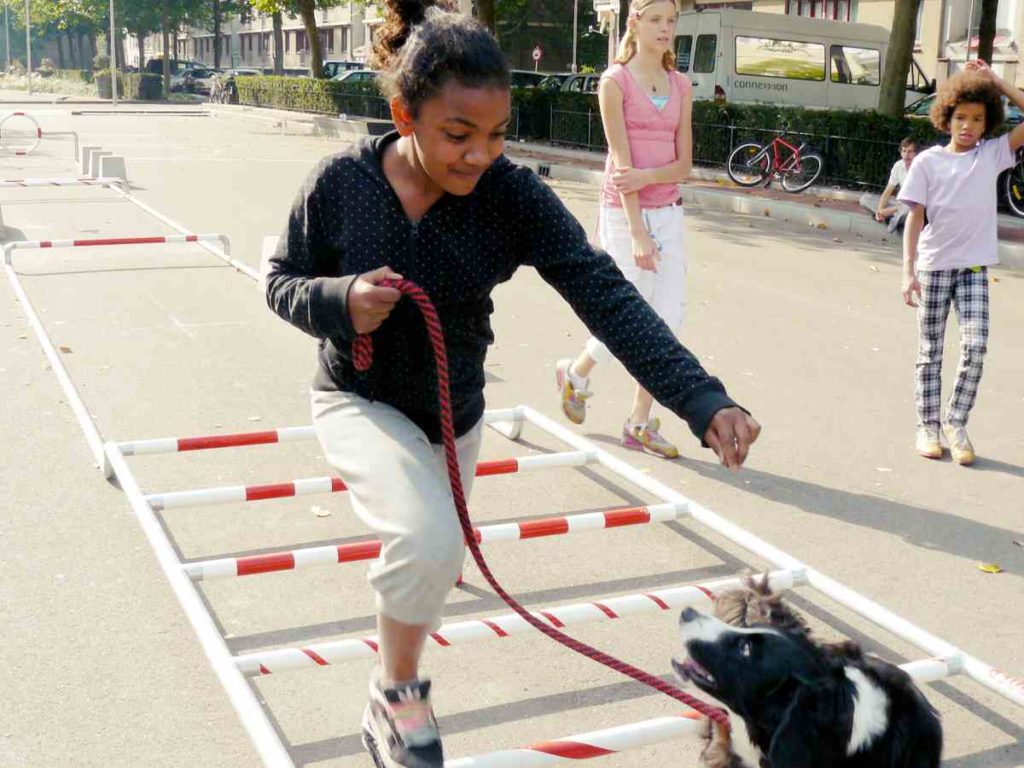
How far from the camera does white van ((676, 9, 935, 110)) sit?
2612 cm

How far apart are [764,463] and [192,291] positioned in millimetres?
6295

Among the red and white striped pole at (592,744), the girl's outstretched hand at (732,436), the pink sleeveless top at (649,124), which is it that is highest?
the pink sleeveless top at (649,124)

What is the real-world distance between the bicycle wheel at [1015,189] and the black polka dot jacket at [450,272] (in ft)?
47.8

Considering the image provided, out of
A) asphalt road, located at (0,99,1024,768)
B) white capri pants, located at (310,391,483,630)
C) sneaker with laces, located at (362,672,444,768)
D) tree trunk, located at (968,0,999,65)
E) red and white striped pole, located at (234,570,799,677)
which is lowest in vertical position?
asphalt road, located at (0,99,1024,768)

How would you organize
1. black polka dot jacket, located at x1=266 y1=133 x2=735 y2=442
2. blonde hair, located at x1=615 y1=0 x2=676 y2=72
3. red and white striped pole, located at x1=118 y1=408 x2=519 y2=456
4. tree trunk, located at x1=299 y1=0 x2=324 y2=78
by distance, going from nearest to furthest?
black polka dot jacket, located at x1=266 y1=133 x2=735 y2=442, red and white striped pole, located at x1=118 y1=408 x2=519 y2=456, blonde hair, located at x1=615 y1=0 x2=676 y2=72, tree trunk, located at x1=299 y1=0 x2=324 y2=78

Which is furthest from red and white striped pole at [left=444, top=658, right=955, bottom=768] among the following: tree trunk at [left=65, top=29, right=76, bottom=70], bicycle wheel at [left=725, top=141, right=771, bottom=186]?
tree trunk at [left=65, top=29, right=76, bottom=70]

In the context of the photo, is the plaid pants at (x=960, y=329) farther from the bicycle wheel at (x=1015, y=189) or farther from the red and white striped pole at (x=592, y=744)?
the bicycle wheel at (x=1015, y=189)

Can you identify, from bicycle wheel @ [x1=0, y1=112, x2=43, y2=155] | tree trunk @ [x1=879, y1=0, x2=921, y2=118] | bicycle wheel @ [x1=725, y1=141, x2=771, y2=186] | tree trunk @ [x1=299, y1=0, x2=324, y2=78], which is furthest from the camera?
tree trunk @ [x1=299, y1=0, x2=324, y2=78]

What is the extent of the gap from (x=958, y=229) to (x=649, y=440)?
188 centimetres

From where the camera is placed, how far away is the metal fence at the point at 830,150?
18.3m

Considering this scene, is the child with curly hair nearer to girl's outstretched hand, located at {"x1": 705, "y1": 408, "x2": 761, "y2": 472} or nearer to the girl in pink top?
the girl in pink top

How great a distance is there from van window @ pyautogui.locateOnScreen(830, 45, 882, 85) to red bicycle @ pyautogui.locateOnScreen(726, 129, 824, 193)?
930cm

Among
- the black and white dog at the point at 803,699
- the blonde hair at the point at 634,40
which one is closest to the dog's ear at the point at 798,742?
the black and white dog at the point at 803,699

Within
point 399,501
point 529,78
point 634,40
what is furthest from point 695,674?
point 529,78
